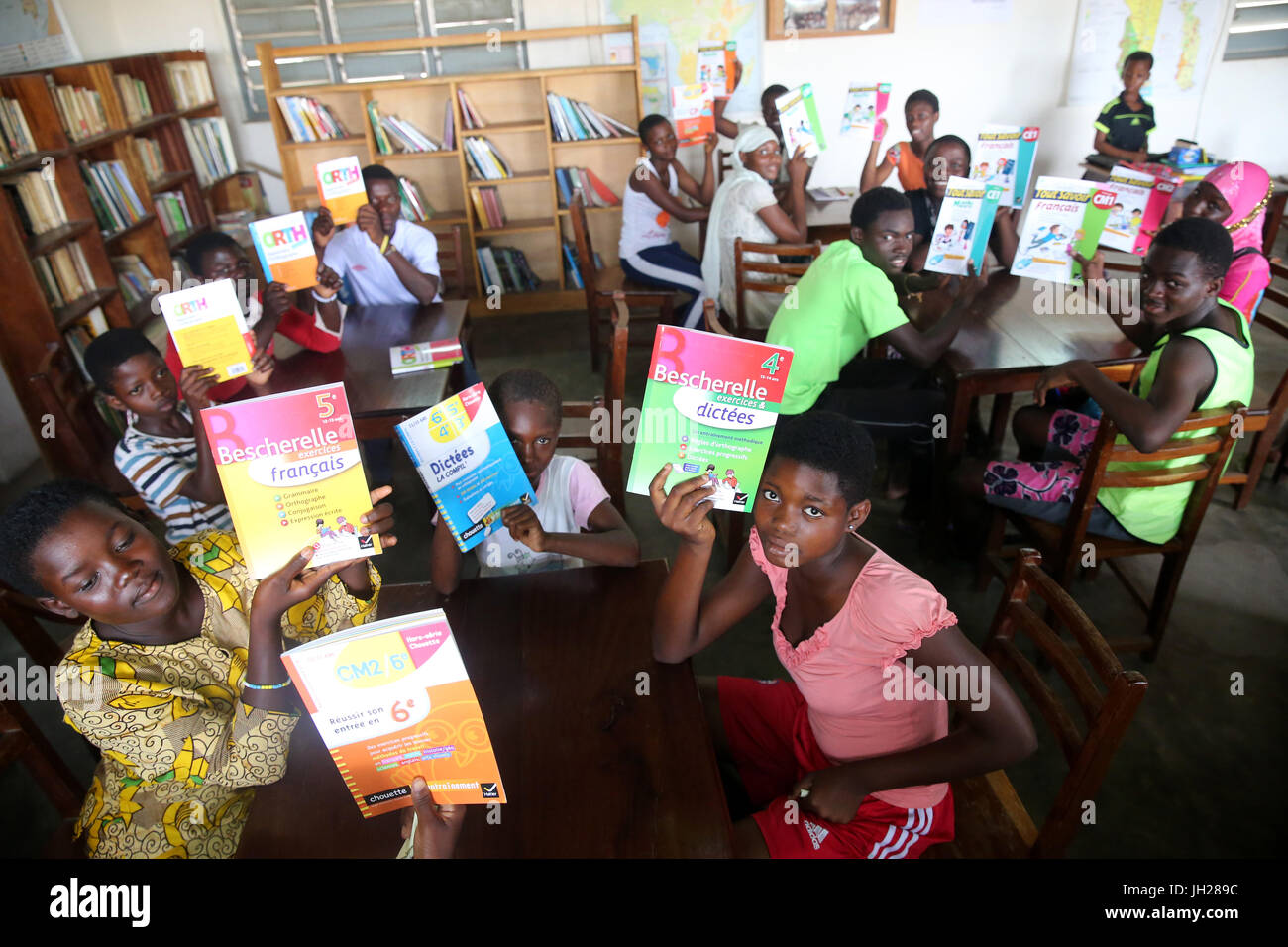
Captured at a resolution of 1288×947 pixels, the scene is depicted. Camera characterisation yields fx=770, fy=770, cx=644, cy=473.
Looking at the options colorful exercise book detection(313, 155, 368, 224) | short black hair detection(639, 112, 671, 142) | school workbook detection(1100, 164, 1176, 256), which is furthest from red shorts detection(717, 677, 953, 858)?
short black hair detection(639, 112, 671, 142)

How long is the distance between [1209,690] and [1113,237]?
1.63m

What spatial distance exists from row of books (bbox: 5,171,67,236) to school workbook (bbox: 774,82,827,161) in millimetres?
3390

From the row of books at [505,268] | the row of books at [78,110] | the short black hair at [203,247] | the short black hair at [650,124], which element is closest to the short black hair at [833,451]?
the short black hair at [203,247]

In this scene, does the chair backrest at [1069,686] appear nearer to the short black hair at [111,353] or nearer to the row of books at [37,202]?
the short black hair at [111,353]

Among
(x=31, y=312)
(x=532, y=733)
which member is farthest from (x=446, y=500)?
(x=31, y=312)

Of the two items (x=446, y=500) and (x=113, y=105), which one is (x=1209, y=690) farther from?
(x=113, y=105)

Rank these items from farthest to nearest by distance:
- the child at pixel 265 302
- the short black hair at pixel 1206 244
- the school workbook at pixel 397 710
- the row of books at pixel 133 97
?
the row of books at pixel 133 97, the child at pixel 265 302, the short black hair at pixel 1206 244, the school workbook at pixel 397 710

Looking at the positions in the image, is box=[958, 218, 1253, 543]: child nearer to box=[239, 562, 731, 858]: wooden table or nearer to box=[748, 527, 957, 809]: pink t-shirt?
box=[748, 527, 957, 809]: pink t-shirt

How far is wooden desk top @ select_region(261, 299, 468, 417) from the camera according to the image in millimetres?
2502

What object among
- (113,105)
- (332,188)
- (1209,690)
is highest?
(113,105)

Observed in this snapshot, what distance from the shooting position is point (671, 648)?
1.39 m

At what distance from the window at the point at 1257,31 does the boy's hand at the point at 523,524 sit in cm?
695

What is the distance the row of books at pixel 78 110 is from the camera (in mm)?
3612

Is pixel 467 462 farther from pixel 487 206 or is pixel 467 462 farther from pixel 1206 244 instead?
pixel 487 206
